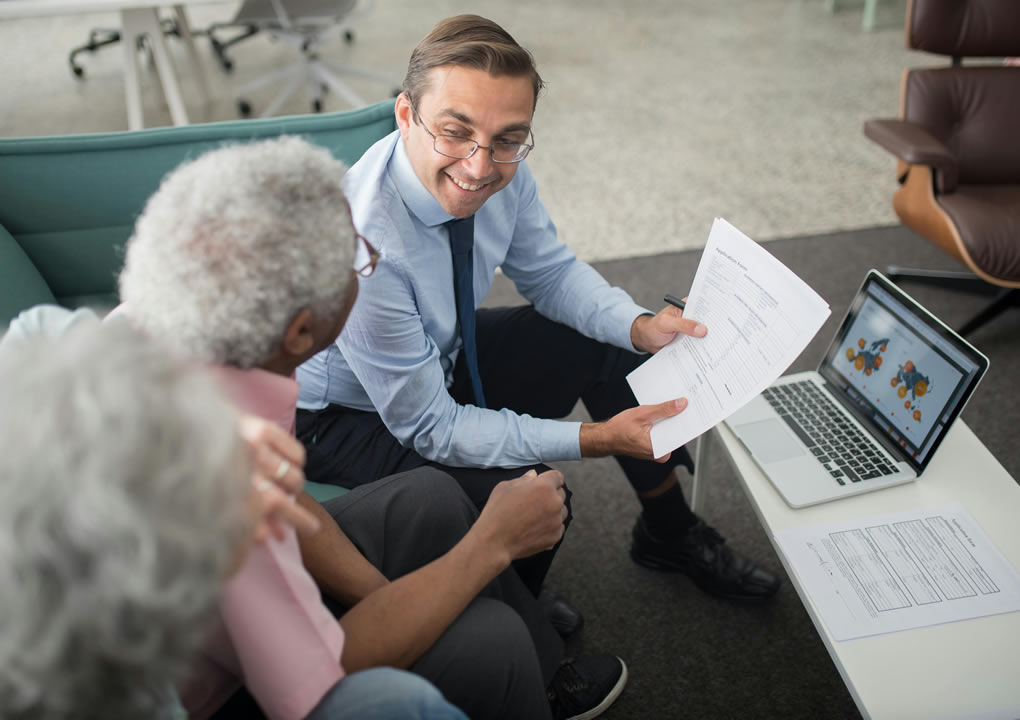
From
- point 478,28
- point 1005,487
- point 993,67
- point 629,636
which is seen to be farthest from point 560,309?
point 993,67

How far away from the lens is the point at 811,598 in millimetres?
1085

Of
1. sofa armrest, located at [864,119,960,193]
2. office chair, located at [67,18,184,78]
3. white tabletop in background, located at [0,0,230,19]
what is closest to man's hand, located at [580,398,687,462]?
sofa armrest, located at [864,119,960,193]

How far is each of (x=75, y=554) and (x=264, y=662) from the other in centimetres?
29

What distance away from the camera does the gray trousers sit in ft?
3.08

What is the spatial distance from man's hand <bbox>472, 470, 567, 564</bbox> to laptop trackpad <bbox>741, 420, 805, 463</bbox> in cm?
40

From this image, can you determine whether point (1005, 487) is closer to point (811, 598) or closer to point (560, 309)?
point (811, 598)

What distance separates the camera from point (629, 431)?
4.15 feet

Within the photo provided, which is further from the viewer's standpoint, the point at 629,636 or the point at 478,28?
the point at 629,636

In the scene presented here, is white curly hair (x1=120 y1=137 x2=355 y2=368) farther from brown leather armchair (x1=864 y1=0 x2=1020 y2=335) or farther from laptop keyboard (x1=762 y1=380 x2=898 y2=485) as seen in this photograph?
brown leather armchair (x1=864 y1=0 x2=1020 y2=335)

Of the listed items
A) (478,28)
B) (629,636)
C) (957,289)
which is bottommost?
(629,636)

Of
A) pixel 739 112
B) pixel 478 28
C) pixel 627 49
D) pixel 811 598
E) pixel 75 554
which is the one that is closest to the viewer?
pixel 75 554

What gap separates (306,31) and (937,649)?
3.27 m

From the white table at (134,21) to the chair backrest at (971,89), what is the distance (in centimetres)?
242

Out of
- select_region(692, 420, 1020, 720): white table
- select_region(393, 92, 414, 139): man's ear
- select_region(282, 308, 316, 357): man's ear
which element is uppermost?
select_region(393, 92, 414, 139): man's ear
